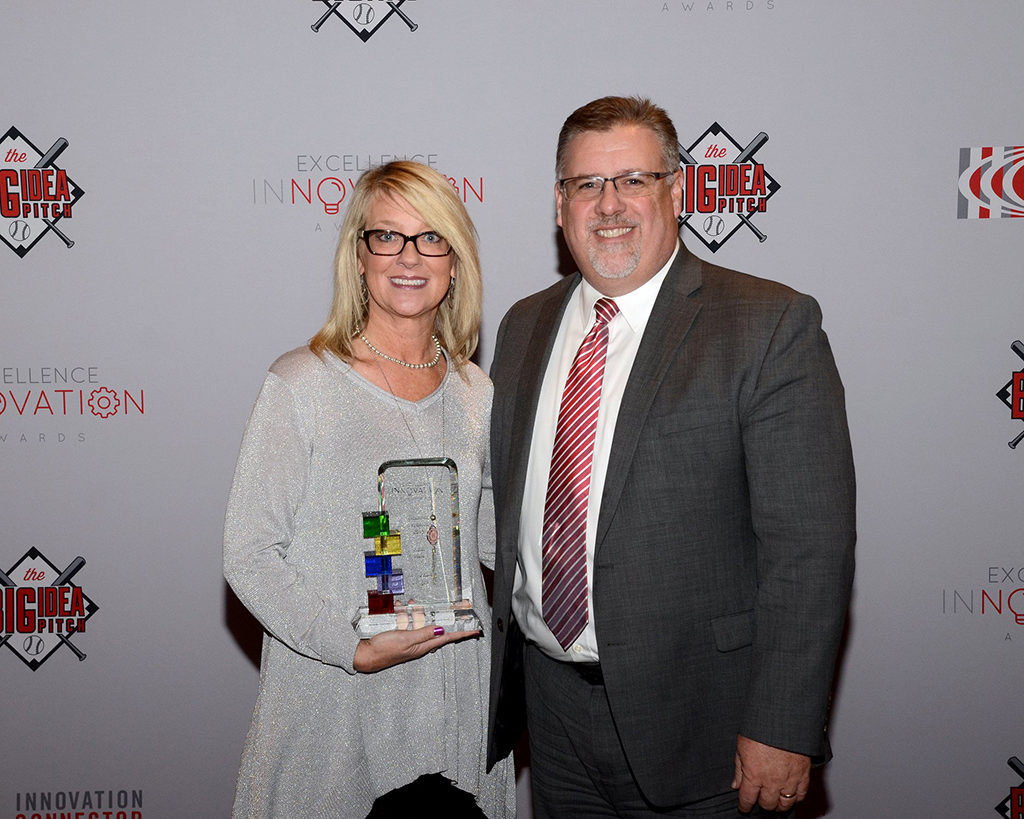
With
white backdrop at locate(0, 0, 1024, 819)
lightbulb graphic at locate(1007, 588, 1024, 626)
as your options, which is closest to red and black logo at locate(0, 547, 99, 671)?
white backdrop at locate(0, 0, 1024, 819)

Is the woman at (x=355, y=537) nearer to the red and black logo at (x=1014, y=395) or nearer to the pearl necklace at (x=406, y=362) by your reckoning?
the pearl necklace at (x=406, y=362)

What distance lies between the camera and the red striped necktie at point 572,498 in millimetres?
1934

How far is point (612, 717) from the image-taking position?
1.92 m

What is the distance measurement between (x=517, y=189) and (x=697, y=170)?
604 millimetres

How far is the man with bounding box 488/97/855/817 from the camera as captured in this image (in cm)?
180

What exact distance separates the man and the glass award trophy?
15 centimetres

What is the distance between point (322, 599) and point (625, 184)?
1.14 meters

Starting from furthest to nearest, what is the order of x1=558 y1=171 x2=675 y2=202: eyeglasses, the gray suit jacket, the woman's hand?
x1=558 y1=171 x2=675 y2=202: eyeglasses, the woman's hand, the gray suit jacket

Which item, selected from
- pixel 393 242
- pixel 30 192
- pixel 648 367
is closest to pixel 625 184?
pixel 648 367

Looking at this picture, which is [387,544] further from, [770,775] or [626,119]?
[626,119]

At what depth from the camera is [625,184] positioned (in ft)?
6.66

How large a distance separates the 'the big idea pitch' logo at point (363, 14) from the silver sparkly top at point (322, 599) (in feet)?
4.74

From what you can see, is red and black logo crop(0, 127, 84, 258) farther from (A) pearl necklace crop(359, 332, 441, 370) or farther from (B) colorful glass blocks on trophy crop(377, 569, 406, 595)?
(B) colorful glass blocks on trophy crop(377, 569, 406, 595)

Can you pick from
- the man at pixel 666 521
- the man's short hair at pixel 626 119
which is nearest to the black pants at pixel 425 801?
the man at pixel 666 521
